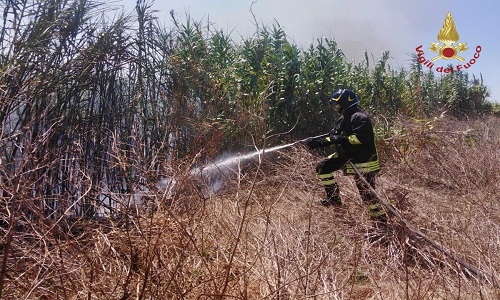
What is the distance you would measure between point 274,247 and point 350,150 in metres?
2.67

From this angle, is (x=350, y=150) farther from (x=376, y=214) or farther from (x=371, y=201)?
(x=376, y=214)

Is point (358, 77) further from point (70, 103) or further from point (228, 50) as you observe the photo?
point (70, 103)

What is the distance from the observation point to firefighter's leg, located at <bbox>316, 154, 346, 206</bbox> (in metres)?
5.45

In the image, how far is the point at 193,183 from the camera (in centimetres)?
314

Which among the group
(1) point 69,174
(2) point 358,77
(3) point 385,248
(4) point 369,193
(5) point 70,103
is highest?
(2) point 358,77

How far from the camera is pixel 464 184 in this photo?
669cm

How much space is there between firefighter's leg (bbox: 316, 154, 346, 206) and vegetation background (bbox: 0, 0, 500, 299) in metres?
0.19

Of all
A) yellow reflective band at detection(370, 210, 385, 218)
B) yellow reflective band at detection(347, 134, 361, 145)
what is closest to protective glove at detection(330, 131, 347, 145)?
yellow reflective band at detection(347, 134, 361, 145)

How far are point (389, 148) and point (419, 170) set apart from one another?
153 centimetres

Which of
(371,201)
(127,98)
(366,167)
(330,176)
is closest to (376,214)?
(371,201)

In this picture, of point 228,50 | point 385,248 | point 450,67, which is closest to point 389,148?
point 228,50

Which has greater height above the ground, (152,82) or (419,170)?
(152,82)

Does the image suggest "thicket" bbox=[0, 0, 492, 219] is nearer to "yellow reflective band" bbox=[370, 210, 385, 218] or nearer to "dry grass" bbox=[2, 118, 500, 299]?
"dry grass" bbox=[2, 118, 500, 299]

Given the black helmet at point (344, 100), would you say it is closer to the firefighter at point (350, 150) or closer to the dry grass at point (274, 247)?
the firefighter at point (350, 150)
